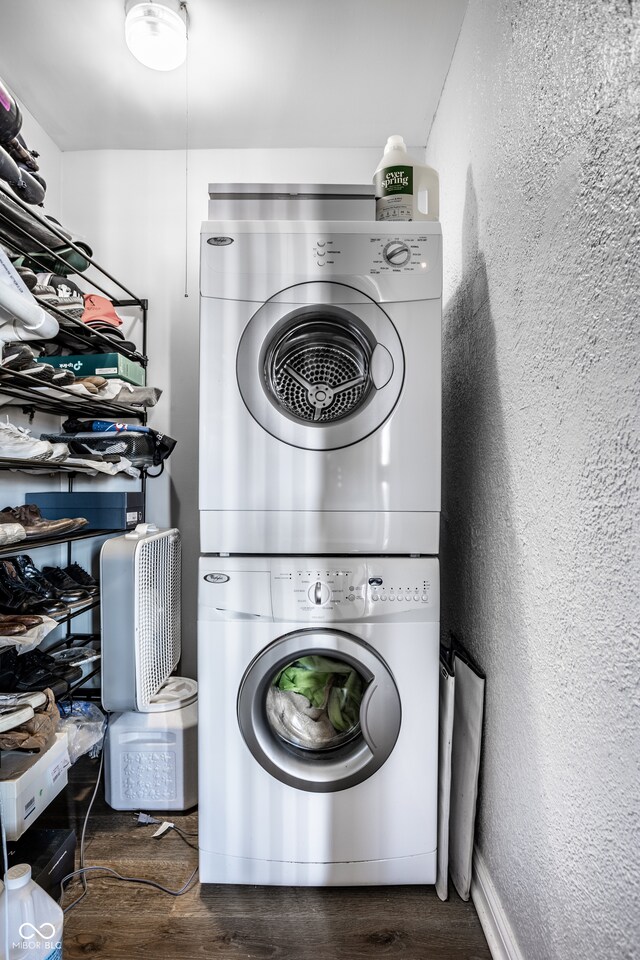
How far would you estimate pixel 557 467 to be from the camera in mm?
904

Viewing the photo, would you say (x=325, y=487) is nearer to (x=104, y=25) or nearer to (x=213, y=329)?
(x=213, y=329)

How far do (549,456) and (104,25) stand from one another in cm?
183

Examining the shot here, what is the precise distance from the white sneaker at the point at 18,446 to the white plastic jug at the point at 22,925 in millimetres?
863

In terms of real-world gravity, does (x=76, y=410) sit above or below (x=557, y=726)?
above

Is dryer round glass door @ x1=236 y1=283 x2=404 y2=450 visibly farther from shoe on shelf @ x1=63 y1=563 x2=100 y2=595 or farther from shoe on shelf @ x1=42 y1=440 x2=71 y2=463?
shoe on shelf @ x1=63 y1=563 x2=100 y2=595

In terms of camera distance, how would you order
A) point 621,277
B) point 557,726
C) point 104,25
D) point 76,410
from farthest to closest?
point 76,410 → point 104,25 → point 557,726 → point 621,277

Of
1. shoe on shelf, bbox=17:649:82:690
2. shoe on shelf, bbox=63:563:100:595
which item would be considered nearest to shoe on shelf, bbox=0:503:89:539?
shoe on shelf, bbox=63:563:100:595

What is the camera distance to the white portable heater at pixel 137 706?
1.52 metres

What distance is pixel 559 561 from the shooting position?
89 cm

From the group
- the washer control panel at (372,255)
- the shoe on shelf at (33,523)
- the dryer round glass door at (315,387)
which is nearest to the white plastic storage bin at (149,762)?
the shoe on shelf at (33,523)

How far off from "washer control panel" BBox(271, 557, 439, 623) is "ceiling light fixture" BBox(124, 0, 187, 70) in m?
1.54

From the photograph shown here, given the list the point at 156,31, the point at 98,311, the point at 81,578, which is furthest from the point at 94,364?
the point at 156,31

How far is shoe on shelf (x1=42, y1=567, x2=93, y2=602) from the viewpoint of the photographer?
1.65 meters

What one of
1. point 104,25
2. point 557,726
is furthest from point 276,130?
point 557,726
